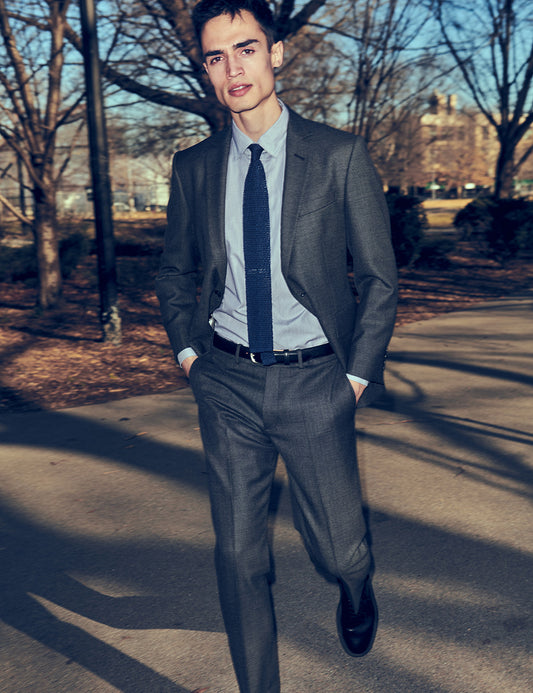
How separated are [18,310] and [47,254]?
106 cm

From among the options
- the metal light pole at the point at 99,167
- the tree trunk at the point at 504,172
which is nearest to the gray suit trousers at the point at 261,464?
the metal light pole at the point at 99,167

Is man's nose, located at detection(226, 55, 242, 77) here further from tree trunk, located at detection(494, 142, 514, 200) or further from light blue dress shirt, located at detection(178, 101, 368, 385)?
tree trunk, located at detection(494, 142, 514, 200)

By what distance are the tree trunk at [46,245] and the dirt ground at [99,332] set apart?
27cm

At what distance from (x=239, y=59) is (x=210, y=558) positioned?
7.91 ft

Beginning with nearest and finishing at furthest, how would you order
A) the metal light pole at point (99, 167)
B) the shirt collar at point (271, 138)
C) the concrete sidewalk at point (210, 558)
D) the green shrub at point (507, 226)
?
the shirt collar at point (271, 138), the concrete sidewalk at point (210, 558), the metal light pole at point (99, 167), the green shrub at point (507, 226)

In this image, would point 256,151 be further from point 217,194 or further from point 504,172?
point 504,172

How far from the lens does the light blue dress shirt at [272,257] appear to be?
7.99 ft

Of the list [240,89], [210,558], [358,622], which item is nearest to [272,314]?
[240,89]

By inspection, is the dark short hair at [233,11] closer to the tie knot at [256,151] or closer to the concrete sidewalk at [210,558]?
the tie knot at [256,151]

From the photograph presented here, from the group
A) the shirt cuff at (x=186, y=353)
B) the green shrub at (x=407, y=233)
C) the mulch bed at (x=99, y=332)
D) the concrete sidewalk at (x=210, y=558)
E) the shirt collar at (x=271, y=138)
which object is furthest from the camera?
the green shrub at (x=407, y=233)

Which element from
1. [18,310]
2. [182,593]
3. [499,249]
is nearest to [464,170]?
[499,249]

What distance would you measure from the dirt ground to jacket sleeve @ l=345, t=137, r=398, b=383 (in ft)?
16.3

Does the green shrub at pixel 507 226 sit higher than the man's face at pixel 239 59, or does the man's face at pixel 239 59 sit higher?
the man's face at pixel 239 59

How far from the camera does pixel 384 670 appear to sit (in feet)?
9.34
